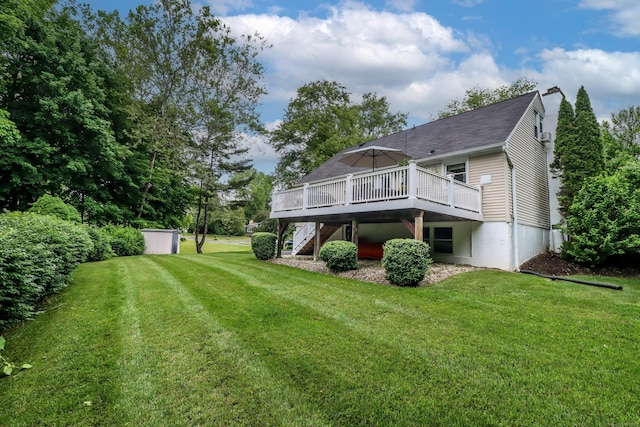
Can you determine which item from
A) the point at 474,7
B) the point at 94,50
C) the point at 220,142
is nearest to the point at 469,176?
the point at 474,7

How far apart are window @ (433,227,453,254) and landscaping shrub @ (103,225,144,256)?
1426cm

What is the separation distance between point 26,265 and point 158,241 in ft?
47.0

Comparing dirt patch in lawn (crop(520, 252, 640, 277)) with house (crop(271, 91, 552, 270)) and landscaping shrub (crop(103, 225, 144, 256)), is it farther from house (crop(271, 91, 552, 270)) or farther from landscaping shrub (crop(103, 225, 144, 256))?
landscaping shrub (crop(103, 225, 144, 256))

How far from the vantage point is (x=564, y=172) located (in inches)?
426

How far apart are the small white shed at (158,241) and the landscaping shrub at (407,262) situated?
582 inches

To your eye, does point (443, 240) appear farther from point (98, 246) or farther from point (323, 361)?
point (98, 246)

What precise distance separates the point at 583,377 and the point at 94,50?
22.6 m

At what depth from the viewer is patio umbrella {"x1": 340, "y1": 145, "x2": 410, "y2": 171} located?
9.46 meters

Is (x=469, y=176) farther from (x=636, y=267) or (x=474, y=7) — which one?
(x=474, y=7)

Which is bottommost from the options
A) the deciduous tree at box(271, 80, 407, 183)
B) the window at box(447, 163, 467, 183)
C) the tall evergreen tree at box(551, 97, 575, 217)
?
the window at box(447, 163, 467, 183)

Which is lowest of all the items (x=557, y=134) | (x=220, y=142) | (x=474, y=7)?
(x=557, y=134)

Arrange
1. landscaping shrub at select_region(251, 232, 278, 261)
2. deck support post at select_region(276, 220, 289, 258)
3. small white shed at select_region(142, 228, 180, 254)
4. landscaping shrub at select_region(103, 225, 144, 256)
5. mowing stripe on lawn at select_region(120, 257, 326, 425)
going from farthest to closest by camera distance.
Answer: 1. small white shed at select_region(142, 228, 180, 254)
2. landscaping shrub at select_region(103, 225, 144, 256)
3. deck support post at select_region(276, 220, 289, 258)
4. landscaping shrub at select_region(251, 232, 278, 261)
5. mowing stripe on lawn at select_region(120, 257, 326, 425)

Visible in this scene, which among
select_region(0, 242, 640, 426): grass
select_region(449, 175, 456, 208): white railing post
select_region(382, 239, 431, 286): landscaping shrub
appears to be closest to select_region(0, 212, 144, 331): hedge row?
select_region(0, 242, 640, 426): grass

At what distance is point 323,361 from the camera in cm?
298
